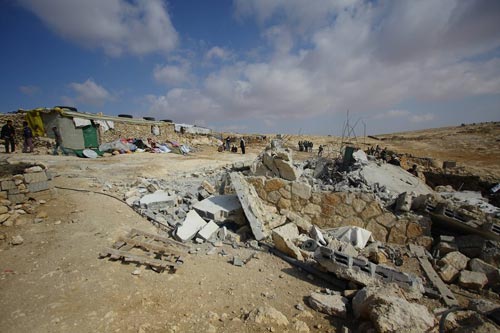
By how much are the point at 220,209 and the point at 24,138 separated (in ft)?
43.0

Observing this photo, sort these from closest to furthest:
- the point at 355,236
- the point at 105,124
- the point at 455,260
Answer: the point at 455,260 → the point at 355,236 → the point at 105,124

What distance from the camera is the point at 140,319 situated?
8.84 feet

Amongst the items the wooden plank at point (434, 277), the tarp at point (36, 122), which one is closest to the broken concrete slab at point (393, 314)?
the wooden plank at point (434, 277)

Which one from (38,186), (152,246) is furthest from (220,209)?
(38,186)

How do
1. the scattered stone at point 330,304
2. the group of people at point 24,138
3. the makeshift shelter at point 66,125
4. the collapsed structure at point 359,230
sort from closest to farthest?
the scattered stone at point 330,304, the collapsed structure at point 359,230, the group of people at point 24,138, the makeshift shelter at point 66,125

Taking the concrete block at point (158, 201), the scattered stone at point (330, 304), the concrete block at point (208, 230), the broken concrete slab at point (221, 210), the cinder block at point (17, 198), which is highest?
the cinder block at point (17, 198)

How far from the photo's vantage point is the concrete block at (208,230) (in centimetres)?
484

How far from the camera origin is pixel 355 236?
4824 millimetres

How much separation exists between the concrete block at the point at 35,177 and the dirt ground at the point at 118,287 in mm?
1014

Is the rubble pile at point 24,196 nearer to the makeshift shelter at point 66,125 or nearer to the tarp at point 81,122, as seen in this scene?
the makeshift shelter at point 66,125

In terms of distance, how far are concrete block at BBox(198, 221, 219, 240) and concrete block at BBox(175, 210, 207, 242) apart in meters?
0.16

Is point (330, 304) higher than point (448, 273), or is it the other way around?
point (330, 304)

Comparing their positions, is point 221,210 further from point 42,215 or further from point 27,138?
point 27,138

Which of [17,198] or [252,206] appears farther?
[252,206]
